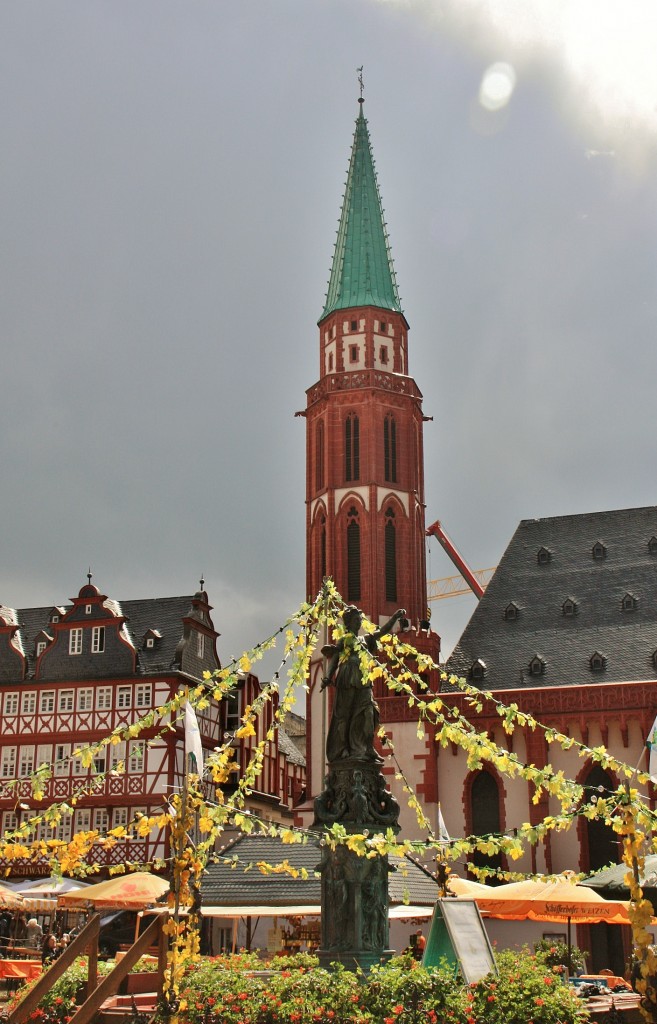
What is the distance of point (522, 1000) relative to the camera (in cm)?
1161

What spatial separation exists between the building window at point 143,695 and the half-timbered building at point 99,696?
0.13 ft

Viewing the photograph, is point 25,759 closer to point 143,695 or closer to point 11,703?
point 11,703

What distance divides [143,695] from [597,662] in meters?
18.5

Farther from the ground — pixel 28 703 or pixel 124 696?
pixel 124 696

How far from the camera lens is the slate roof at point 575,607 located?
137 feet

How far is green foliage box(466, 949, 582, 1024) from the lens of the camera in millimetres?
11414

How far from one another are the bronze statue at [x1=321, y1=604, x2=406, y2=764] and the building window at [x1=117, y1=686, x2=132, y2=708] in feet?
111

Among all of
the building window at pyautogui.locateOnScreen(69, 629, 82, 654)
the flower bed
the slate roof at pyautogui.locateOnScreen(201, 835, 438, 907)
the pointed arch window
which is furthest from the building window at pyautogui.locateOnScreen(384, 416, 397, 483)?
the flower bed

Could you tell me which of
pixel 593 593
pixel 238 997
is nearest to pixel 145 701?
pixel 593 593

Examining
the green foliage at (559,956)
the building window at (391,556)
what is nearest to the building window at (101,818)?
the building window at (391,556)

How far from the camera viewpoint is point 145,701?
159ft


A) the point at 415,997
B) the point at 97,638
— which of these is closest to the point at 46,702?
the point at 97,638

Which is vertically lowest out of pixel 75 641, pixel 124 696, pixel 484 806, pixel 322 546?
pixel 484 806

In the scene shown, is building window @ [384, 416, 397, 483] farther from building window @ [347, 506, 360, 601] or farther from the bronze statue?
the bronze statue
